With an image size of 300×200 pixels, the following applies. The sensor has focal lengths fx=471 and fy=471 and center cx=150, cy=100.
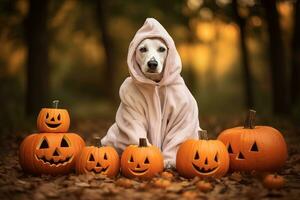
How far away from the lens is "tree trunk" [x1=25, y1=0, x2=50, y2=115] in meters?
11.0

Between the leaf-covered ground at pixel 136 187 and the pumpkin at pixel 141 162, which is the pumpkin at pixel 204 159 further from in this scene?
the pumpkin at pixel 141 162

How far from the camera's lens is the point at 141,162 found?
15.9ft

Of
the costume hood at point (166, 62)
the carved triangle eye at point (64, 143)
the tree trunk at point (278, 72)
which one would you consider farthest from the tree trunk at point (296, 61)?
the carved triangle eye at point (64, 143)

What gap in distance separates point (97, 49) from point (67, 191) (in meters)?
22.8

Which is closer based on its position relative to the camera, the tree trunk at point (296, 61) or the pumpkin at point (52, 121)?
the pumpkin at point (52, 121)

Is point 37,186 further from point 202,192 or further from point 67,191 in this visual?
point 202,192

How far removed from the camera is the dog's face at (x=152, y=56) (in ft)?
17.5

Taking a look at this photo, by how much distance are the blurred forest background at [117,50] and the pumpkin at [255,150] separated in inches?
215

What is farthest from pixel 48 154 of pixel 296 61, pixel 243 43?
pixel 243 43

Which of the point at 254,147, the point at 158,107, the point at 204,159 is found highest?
the point at 158,107

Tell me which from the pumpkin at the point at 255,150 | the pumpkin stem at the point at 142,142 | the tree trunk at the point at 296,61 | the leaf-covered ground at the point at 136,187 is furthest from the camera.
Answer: the tree trunk at the point at 296,61

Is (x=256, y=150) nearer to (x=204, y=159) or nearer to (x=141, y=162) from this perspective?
(x=204, y=159)

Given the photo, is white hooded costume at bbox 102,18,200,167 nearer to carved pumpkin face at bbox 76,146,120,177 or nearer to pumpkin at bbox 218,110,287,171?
carved pumpkin face at bbox 76,146,120,177

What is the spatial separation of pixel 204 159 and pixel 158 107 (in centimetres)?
97
